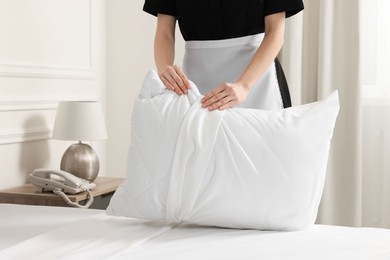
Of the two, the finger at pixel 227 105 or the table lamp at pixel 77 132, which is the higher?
the finger at pixel 227 105

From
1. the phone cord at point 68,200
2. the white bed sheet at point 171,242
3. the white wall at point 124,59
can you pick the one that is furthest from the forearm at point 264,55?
the white wall at point 124,59

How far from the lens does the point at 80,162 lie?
3061mm

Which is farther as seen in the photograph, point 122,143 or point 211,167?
point 122,143

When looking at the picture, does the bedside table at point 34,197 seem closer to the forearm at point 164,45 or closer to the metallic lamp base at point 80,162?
the metallic lamp base at point 80,162

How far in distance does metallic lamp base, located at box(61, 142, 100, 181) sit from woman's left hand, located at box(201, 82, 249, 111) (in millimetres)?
1353

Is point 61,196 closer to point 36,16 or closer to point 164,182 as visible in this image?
point 36,16

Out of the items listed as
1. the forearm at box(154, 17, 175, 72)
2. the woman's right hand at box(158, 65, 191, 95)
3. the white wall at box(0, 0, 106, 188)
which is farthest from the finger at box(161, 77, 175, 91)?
the white wall at box(0, 0, 106, 188)

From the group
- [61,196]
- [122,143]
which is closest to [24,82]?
[61,196]

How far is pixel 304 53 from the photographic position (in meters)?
3.62

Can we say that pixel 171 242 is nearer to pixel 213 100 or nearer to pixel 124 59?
pixel 213 100

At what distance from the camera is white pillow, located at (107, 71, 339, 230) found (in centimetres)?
161

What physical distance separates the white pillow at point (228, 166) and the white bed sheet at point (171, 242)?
0.17ft

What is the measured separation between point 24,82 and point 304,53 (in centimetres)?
157

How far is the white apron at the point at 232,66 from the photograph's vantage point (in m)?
2.23
